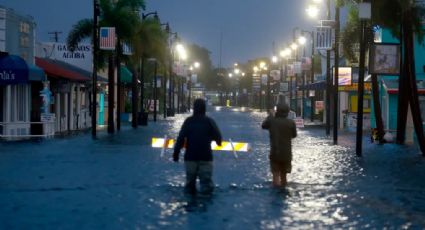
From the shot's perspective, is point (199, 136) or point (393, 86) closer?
point (199, 136)

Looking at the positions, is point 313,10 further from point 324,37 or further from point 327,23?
point 327,23

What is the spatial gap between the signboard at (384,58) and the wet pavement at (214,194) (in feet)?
18.8

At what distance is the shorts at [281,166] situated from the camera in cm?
1503

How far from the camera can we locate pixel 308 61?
6172 centimetres

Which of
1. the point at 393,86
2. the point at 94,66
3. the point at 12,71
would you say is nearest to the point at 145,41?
the point at 94,66

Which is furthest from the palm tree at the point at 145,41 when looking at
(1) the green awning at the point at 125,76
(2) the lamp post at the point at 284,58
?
(2) the lamp post at the point at 284,58

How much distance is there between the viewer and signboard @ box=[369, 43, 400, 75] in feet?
97.2

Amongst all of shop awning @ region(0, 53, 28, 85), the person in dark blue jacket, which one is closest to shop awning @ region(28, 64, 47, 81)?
shop awning @ region(0, 53, 28, 85)

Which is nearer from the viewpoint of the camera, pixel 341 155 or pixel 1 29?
pixel 341 155

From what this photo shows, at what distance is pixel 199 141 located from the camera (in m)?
13.5

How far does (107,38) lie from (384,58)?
12833 mm

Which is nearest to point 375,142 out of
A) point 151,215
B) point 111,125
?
point 111,125

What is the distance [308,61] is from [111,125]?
2451 centimetres

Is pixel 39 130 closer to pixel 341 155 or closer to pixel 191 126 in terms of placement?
pixel 341 155
